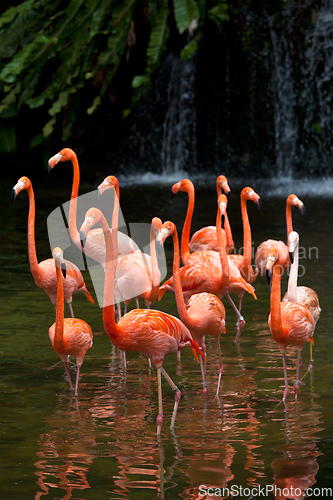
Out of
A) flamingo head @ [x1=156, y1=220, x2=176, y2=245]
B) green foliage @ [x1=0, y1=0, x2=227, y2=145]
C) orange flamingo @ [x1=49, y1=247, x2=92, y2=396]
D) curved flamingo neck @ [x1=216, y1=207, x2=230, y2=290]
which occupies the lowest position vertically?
orange flamingo @ [x1=49, y1=247, x2=92, y2=396]

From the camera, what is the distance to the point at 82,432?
3.62 m

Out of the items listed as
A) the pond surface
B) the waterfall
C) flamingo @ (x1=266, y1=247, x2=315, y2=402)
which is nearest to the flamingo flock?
flamingo @ (x1=266, y1=247, x2=315, y2=402)

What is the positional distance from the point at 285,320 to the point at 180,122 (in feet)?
35.5

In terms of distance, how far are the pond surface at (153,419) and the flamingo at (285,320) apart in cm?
32

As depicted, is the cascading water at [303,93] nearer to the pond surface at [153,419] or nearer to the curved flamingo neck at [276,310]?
the pond surface at [153,419]

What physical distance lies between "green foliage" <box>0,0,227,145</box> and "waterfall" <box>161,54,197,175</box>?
152cm

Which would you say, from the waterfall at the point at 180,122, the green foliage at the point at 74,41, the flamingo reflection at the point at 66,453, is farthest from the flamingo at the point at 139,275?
the waterfall at the point at 180,122

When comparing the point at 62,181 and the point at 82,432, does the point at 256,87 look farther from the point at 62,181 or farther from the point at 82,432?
the point at 82,432

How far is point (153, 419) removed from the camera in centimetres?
382

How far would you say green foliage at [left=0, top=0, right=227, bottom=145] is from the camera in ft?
40.0

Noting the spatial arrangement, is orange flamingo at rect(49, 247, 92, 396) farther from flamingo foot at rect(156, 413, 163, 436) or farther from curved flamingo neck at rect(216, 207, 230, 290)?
curved flamingo neck at rect(216, 207, 230, 290)

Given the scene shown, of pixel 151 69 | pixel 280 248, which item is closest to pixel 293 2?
pixel 151 69

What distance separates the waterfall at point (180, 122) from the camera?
14.2 meters

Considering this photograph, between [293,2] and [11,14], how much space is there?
530 centimetres
